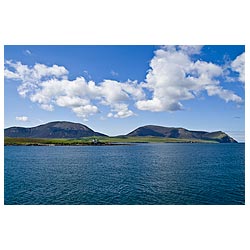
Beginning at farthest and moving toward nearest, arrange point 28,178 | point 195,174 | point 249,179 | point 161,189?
point 195,174, point 28,178, point 161,189, point 249,179

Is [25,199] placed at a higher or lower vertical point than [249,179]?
lower

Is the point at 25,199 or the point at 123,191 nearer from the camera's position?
the point at 25,199

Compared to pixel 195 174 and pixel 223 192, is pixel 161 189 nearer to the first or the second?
pixel 223 192

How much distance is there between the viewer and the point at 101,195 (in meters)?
20.2
